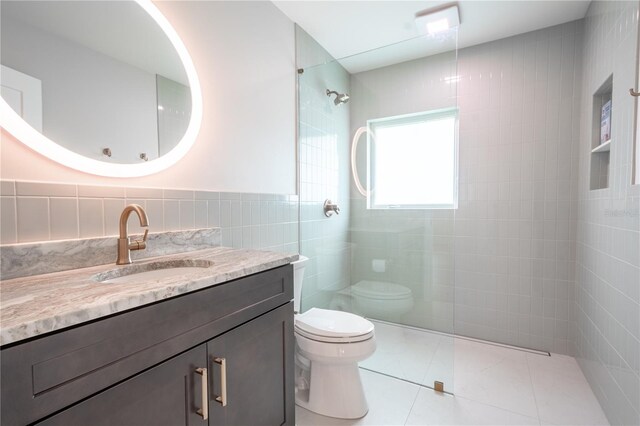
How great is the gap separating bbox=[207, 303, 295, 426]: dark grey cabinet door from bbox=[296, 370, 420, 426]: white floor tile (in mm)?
453

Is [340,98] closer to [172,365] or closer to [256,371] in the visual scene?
[256,371]

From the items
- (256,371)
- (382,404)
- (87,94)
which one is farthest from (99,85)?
(382,404)

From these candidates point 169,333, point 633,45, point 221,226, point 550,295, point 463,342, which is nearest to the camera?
point 169,333

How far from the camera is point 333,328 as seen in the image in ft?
5.29

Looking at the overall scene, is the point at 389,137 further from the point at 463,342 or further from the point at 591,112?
the point at 463,342

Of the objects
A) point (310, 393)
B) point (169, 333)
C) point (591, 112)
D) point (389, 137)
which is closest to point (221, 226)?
point (169, 333)

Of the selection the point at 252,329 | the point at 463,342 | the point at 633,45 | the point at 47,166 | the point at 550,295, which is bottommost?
the point at 463,342

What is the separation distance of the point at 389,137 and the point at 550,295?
1.65 m

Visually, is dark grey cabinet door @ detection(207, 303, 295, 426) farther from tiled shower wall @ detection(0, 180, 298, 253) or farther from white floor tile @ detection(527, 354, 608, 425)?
white floor tile @ detection(527, 354, 608, 425)

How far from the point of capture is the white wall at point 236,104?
4.44 feet

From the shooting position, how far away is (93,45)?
1.10 m

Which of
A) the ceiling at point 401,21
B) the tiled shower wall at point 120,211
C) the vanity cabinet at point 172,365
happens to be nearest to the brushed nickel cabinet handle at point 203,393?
the vanity cabinet at point 172,365

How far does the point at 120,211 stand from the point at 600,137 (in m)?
2.58

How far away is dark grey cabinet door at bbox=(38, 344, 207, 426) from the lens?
2.03 feet
